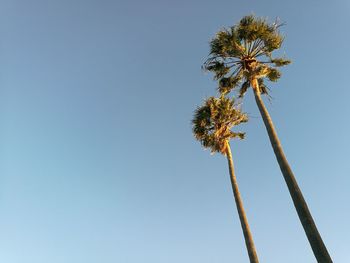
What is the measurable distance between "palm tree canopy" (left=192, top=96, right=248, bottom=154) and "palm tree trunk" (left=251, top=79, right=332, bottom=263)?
27.8ft

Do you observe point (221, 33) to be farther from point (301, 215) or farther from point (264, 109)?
point (301, 215)

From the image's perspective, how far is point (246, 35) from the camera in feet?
67.3

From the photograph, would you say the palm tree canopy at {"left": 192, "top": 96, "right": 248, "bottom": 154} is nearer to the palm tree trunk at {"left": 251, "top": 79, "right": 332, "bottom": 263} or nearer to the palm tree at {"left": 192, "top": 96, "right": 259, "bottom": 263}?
the palm tree at {"left": 192, "top": 96, "right": 259, "bottom": 263}

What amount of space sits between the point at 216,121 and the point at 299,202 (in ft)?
43.0

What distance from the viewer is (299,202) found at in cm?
1410

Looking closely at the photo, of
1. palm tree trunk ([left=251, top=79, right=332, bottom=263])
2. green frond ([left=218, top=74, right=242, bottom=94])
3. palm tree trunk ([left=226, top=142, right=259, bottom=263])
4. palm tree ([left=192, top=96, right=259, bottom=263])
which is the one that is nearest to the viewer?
palm tree trunk ([left=251, top=79, right=332, bottom=263])

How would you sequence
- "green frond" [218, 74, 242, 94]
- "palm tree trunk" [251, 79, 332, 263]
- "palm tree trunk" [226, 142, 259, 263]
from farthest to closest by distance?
"green frond" [218, 74, 242, 94]
"palm tree trunk" [226, 142, 259, 263]
"palm tree trunk" [251, 79, 332, 263]

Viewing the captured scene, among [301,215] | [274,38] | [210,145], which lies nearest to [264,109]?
[274,38]

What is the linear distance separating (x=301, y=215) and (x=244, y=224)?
7108 millimetres

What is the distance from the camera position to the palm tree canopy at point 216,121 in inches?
1038

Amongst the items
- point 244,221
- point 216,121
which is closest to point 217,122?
point 216,121

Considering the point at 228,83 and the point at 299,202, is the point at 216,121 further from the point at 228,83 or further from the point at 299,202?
the point at 299,202

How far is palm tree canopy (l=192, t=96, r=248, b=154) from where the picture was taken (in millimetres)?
26375

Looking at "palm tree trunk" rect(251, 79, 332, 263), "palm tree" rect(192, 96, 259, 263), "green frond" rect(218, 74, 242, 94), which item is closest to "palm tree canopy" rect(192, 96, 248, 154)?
"palm tree" rect(192, 96, 259, 263)
